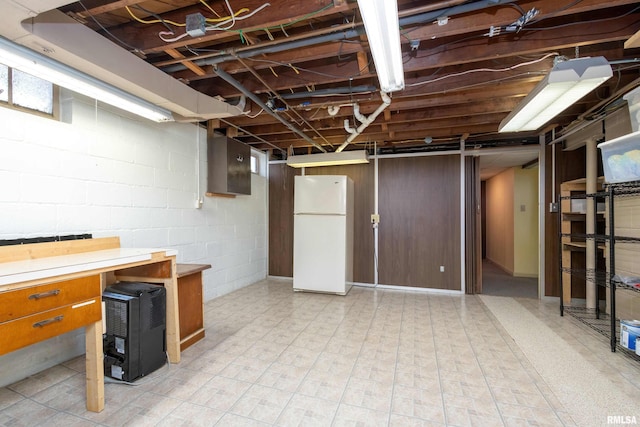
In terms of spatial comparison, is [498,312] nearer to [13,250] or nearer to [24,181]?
[13,250]

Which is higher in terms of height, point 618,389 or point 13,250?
point 13,250

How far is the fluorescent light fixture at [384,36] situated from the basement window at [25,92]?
2.57 meters

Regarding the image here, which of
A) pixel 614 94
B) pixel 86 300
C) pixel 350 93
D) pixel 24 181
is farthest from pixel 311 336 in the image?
pixel 614 94

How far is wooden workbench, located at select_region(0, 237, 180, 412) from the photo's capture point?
135 cm

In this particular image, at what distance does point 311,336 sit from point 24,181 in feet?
9.02

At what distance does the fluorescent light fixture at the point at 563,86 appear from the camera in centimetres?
185

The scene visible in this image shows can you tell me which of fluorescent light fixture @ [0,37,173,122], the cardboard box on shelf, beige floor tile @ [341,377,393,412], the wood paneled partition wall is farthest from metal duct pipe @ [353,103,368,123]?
the cardboard box on shelf

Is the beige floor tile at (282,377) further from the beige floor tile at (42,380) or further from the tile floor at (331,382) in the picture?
the beige floor tile at (42,380)

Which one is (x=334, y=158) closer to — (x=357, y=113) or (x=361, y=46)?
(x=357, y=113)

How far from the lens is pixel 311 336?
2926mm

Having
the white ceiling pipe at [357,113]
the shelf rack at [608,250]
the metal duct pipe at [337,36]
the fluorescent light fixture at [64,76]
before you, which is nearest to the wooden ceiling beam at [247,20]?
the metal duct pipe at [337,36]

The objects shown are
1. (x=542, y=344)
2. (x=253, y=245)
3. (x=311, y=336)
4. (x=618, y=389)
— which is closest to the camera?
(x=618, y=389)

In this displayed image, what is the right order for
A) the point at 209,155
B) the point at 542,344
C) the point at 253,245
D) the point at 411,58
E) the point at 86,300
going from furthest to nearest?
the point at 253,245, the point at 209,155, the point at 542,344, the point at 411,58, the point at 86,300

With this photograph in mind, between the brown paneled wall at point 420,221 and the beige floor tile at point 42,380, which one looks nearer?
the beige floor tile at point 42,380
